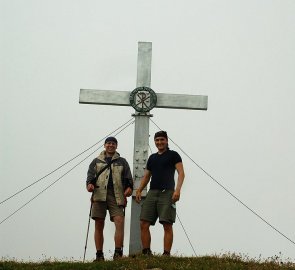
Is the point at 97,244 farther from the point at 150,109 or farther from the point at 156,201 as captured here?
the point at 150,109

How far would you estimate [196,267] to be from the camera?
747 cm

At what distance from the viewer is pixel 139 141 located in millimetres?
10555

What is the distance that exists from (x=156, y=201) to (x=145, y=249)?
2.78ft

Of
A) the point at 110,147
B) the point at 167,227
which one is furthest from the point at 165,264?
the point at 110,147

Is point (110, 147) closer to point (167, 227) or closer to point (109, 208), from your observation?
point (109, 208)

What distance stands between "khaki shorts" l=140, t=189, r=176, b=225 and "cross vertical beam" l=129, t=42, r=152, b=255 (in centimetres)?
134

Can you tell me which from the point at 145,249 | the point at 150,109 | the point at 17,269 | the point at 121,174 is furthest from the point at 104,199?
the point at 150,109

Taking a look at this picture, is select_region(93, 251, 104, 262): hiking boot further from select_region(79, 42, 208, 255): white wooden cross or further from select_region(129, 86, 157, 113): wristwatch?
select_region(129, 86, 157, 113): wristwatch

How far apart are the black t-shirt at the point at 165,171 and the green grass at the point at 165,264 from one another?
1.21 metres

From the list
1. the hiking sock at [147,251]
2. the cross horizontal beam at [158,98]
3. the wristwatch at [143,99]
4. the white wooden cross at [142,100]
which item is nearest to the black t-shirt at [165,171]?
the hiking sock at [147,251]

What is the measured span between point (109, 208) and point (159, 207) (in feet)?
3.03

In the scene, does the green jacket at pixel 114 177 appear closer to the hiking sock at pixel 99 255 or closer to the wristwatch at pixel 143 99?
the hiking sock at pixel 99 255

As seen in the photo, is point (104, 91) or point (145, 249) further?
point (104, 91)

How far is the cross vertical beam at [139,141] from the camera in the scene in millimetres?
9875
